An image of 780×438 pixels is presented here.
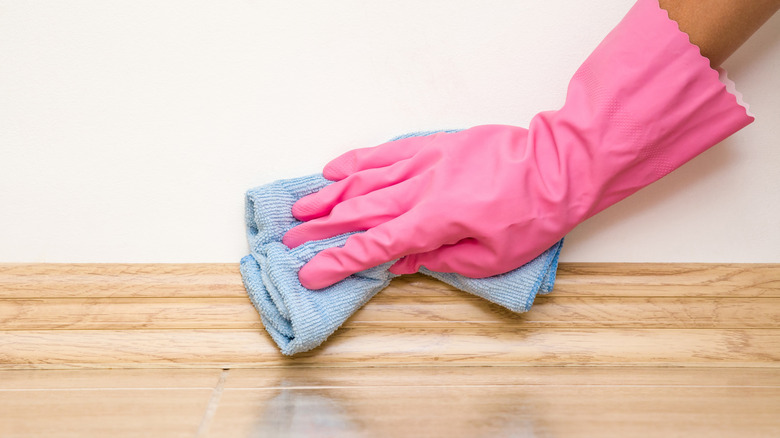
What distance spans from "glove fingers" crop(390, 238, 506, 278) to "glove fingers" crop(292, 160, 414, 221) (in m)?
0.10

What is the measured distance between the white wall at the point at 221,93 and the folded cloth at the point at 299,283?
0.04m

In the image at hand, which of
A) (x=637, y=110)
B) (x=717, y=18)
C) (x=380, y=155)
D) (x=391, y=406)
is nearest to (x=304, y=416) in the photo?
(x=391, y=406)

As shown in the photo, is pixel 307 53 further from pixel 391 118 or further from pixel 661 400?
pixel 661 400

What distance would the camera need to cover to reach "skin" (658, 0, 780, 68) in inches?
23.7

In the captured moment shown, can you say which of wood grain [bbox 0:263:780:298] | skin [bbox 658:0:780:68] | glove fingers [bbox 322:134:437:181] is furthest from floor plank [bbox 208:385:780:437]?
skin [bbox 658:0:780:68]

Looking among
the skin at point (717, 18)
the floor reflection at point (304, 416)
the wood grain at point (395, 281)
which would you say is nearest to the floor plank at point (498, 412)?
the floor reflection at point (304, 416)

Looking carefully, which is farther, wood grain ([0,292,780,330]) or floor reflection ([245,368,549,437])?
wood grain ([0,292,780,330])

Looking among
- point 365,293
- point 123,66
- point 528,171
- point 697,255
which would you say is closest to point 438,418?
point 365,293

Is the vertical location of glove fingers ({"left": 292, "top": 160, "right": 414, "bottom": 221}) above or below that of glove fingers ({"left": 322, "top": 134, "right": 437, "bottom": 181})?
below

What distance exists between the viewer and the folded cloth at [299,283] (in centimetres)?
65

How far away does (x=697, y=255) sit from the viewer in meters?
0.78

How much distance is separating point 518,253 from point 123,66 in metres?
0.51

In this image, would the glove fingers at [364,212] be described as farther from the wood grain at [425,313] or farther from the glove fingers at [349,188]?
the wood grain at [425,313]

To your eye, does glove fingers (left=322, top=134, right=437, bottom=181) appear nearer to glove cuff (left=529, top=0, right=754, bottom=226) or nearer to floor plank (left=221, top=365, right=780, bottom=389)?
glove cuff (left=529, top=0, right=754, bottom=226)
